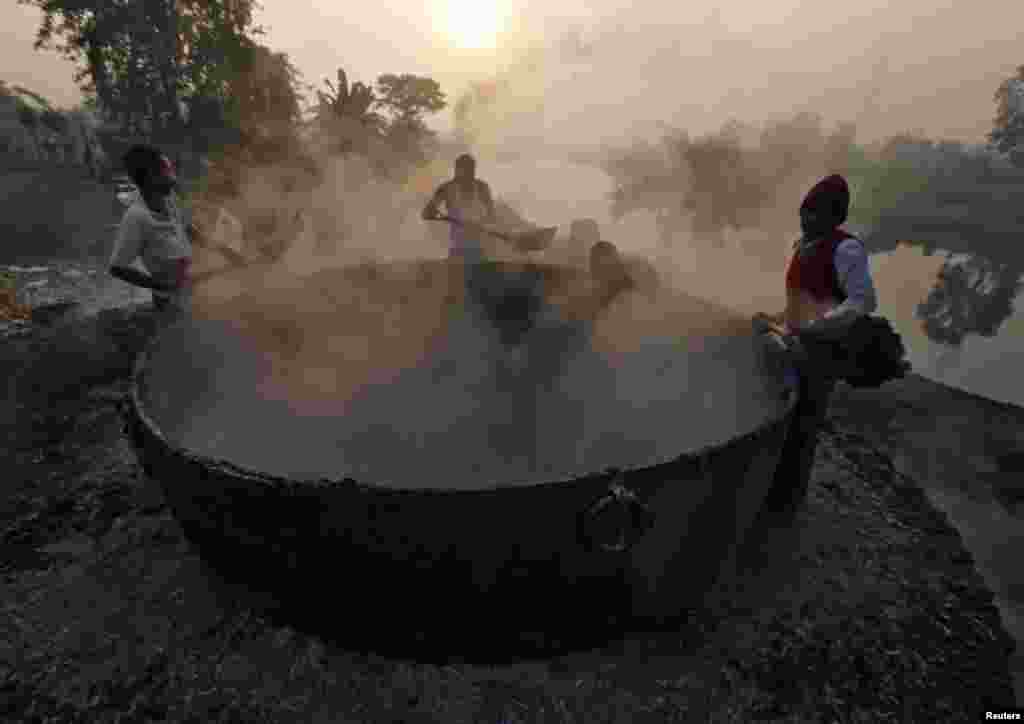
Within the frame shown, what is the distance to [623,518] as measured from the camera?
7.52 feet

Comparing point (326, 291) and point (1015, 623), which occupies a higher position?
point (326, 291)

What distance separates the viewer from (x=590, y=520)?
2299mm

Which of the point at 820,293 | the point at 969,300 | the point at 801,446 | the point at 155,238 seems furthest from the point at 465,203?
the point at 969,300

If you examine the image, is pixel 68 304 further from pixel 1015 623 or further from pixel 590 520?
pixel 1015 623

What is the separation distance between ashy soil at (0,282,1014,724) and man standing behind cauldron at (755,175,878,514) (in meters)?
0.84

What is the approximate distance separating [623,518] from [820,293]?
6.34ft

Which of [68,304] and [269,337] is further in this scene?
[68,304]

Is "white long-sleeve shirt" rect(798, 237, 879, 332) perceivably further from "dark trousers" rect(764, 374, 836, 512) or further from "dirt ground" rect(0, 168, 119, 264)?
"dirt ground" rect(0, 168, 119, 264)

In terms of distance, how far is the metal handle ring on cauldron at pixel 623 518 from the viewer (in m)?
2.27

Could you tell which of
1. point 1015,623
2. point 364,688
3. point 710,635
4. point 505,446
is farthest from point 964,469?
point 364,688

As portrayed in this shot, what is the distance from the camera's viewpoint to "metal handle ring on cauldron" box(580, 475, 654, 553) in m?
2.27

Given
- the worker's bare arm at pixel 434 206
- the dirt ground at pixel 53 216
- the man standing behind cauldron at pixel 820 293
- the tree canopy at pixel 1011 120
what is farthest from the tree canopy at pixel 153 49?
the tree canopy at pixel 1011 120

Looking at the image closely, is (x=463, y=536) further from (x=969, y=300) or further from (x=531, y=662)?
(x=969, y=300)

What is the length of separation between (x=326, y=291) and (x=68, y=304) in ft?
17.9
